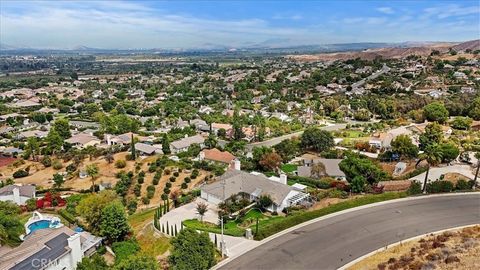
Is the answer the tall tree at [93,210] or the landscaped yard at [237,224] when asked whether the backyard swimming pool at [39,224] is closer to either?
the tall tree at [93,210]

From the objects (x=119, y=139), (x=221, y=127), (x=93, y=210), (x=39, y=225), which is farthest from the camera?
(x=221, y=127)

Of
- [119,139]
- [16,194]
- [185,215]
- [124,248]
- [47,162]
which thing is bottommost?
[47,162]

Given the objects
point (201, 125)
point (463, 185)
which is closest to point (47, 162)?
point (201, 125)

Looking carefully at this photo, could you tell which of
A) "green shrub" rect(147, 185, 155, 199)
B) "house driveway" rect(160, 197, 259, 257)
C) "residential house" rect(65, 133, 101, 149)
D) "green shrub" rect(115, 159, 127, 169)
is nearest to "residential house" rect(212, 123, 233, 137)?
"residential house" rect(65, 133, 101, 149)

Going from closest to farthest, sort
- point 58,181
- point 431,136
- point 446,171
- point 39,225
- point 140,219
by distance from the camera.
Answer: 1. point 39,225
2. point 140,219
3. point 446,171
4. point 58,181
5. point 431,136

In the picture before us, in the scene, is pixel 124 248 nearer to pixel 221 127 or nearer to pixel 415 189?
pixel 415 189

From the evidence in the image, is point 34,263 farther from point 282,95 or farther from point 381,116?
point 282,95

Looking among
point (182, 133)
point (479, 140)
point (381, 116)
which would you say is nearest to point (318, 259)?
point (479, 140)
